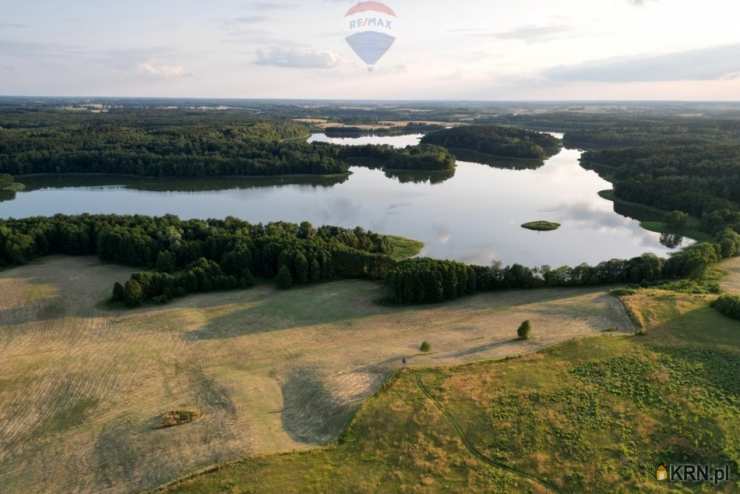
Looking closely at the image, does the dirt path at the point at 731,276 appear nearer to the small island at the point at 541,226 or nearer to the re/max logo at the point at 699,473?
the small island at the point at 541,226

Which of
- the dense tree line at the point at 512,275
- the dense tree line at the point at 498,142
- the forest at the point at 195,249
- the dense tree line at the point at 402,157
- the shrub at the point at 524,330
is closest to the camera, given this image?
the shrub at the point at 524,330

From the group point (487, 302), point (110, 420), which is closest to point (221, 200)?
point (487, 302)

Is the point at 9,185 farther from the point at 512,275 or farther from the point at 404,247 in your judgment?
the point at 512,275

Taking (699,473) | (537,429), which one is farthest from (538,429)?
(699,473)

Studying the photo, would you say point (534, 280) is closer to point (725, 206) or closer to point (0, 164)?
point (725, 206)

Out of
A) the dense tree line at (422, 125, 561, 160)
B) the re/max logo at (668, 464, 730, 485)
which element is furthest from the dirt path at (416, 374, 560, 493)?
the dense tree line at (422, 125, 561, 160)

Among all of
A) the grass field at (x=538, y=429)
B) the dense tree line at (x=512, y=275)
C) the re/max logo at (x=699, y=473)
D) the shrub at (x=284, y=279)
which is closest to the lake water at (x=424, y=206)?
the dense tree line at (x=512, y=275)
